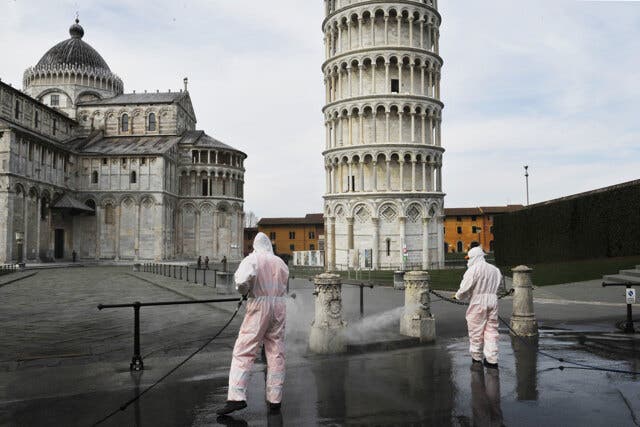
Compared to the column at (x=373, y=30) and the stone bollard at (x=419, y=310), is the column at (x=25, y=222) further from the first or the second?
the stone bollard at (x=419, y=310)

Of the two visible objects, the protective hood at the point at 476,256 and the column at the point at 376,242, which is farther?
the column at the point at 376,242

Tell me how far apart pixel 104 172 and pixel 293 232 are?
39.7 metres

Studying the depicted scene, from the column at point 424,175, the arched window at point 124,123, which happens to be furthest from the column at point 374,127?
the arched window at point 124,123

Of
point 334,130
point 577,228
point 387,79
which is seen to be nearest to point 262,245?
point 577,228

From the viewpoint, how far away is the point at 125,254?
60.4 metres

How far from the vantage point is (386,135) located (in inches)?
1781

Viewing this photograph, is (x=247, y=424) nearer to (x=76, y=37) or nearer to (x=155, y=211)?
(x=155, y=211)

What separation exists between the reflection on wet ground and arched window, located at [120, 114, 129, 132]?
2604 inches

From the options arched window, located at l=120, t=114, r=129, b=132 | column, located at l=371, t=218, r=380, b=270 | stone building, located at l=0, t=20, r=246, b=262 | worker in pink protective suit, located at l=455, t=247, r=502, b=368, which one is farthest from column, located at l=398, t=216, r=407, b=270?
arched window, located at l=120, t=114, r=129, b=132

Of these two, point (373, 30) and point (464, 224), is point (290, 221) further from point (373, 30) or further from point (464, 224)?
point (373, 30)

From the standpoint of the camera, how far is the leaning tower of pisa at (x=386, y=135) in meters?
45.0

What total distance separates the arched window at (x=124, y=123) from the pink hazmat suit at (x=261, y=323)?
224ft

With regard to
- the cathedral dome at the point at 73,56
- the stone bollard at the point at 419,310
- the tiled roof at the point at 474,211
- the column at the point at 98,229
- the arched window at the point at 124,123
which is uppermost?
the cathedral dome at the point at 73,56

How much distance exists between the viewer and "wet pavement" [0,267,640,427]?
5910 mm
